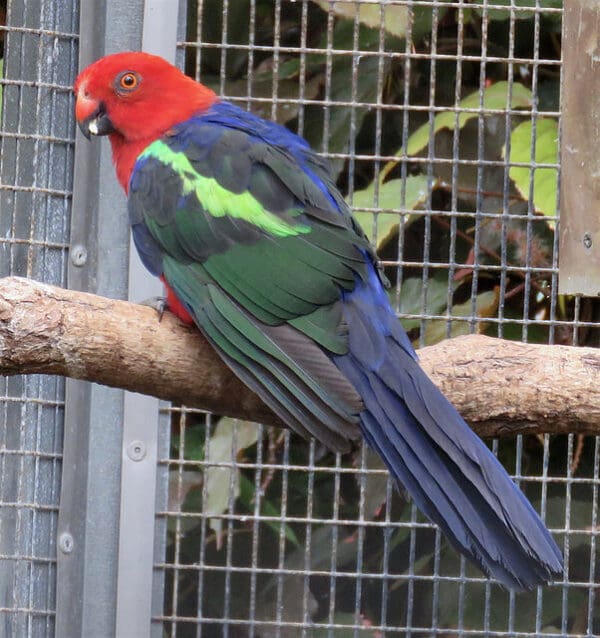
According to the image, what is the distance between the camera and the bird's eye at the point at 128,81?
1877 mm

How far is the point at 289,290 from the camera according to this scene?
1502 mm

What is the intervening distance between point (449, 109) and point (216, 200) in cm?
51

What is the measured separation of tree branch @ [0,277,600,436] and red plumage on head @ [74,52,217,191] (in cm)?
47

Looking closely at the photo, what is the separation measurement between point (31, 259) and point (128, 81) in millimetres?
336

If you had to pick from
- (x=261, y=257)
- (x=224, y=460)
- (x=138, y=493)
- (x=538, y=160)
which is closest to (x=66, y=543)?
(x=138, y=493)

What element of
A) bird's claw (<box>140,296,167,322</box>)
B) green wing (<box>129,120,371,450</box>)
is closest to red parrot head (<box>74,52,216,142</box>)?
green wing (<box>129,120,371,450</box>)

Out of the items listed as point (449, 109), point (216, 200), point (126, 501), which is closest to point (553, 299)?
point (449, 109)

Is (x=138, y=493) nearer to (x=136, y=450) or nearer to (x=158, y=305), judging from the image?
(x=136, y=450)

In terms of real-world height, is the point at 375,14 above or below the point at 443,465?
above

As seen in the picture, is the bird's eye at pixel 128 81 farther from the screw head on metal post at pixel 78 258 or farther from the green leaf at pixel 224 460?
the green leaf at pixel 224 460

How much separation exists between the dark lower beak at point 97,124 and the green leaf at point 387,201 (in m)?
0.44

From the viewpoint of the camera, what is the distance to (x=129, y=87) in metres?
1.88

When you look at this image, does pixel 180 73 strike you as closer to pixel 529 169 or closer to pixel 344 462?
pixel 529 169

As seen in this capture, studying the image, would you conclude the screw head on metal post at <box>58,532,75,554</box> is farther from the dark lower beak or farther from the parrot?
the dark lower beak
